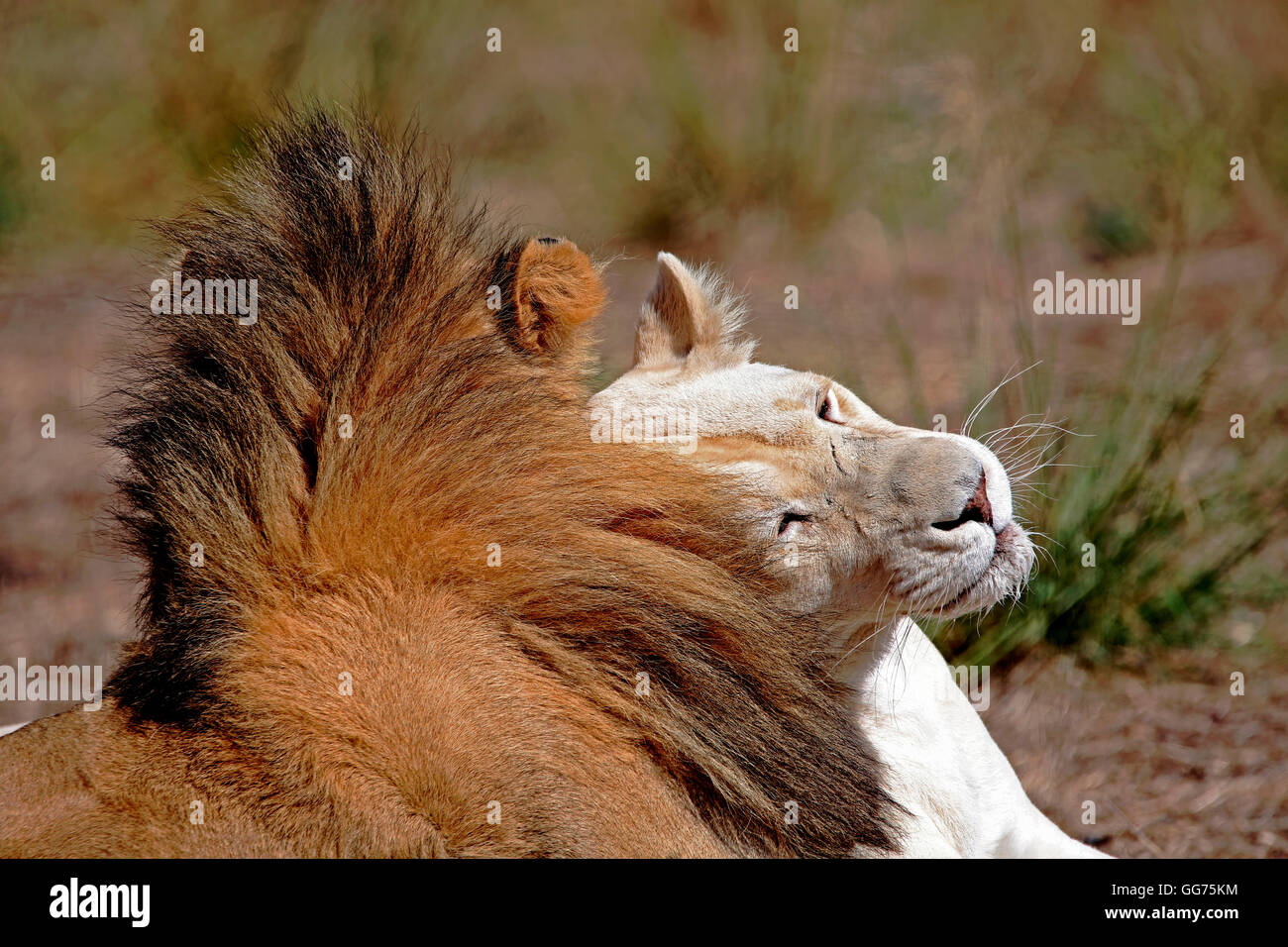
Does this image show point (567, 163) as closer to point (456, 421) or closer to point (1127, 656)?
point (1127, 656)

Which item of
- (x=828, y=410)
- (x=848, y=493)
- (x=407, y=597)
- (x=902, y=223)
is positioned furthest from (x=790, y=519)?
(x=902, y=223)

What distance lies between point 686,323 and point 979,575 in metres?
0.89

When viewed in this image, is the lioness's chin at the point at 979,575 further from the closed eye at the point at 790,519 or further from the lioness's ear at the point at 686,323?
the lioness's ear at the point at 686,323

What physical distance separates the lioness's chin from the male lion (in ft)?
0.76

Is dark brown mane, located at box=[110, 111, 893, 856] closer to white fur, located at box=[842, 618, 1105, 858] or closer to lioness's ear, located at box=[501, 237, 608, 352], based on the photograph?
lioness's ear, located at box=[501, 237, 608, 352]

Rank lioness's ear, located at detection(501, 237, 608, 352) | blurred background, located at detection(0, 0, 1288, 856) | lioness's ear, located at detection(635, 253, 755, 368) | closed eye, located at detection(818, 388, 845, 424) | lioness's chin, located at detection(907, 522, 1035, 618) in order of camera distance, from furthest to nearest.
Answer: blurred background, located at detection(0, 0, 1288, 856) < lioness's ear, located at detection(635, 253, 755, 368) < closed eye, located at detection(818, 388, 845, 424) < lioness's chin, located at detection(907, 522, 1035, 618) < lioness's ear, located at detection(501, 237, 608, 352)

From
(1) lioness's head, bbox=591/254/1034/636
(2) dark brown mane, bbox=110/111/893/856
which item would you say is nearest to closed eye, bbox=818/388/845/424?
(1) lioness's head, bbox=591/254/1034/636

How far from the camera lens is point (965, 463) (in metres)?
2.40

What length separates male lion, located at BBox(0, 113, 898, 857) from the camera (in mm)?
1995

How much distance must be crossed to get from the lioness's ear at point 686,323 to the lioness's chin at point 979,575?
722 millimetres

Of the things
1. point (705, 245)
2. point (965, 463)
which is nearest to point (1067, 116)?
point (705, 245)

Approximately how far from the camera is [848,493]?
238cm
